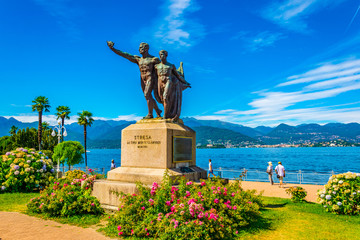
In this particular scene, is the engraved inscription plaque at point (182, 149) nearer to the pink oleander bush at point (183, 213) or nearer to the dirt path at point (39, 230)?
the pink oleander bush at point (183, 213)

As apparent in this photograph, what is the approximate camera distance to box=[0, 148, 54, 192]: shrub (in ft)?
37.2

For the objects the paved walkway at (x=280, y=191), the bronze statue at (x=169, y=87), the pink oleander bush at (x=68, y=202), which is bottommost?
the paved walkway at (x=280, y=191)

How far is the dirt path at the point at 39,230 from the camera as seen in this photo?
5.42m

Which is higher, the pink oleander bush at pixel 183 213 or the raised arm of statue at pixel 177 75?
the raised arm of statue at pixel 177 75

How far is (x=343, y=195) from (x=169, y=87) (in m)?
6.06

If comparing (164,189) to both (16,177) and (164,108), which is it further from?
(16,177)

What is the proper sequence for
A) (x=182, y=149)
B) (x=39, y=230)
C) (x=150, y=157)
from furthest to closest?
1. (x=182, y=149)
2. (x=150, y=157)
3. (x=39, y=230)

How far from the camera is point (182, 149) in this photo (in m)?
8.44

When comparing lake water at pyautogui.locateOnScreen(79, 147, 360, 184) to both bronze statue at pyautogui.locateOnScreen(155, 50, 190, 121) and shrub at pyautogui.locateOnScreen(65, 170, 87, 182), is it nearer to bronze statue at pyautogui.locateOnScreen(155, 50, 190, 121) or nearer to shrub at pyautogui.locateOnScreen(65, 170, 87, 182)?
bronze statue at pyautogui.locateOnScreen(155, 50, 190, 121)

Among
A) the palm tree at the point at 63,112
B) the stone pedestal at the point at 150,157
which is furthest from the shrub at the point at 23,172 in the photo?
the palm tree at the point at 63,112

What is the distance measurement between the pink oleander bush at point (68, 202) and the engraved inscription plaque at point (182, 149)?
2.61 meters

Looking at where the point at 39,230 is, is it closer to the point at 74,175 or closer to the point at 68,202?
the point at 68,202

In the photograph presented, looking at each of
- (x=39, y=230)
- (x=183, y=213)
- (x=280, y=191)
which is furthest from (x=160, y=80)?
(x=280, y=191)

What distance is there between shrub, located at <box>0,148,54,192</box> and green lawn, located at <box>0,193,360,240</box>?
2934mm
